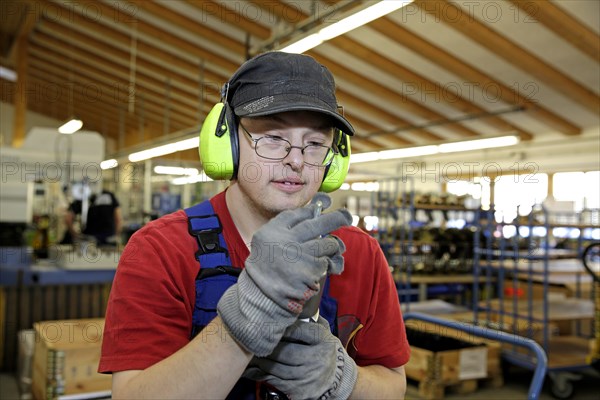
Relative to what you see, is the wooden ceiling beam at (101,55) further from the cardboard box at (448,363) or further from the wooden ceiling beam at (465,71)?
the cardboard box at (448,363)

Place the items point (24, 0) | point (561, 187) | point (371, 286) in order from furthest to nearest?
1. point (561, 187)
2. point (24, 0)
3. point (371, 286)

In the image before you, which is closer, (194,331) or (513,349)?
(194,331)

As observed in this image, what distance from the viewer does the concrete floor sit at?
501cm

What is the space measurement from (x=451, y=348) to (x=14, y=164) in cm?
527

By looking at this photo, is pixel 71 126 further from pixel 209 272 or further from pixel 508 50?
pixel 209 272

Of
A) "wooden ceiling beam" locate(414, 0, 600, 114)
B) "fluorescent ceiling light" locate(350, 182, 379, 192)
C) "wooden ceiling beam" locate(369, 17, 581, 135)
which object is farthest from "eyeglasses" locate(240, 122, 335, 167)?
"wooden ceiling beam" locate(369, 17, 581, 135)

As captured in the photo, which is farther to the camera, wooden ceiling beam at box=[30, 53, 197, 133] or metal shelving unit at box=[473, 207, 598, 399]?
wooden ceiling beam at box=[30, 53, 197, 133]

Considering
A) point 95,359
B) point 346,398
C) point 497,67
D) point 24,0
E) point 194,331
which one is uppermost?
point 24,0

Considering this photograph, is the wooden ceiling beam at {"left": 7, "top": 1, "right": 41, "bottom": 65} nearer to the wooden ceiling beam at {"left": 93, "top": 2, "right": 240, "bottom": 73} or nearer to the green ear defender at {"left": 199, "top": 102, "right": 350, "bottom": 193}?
the wooden ceiling beam at {"left": 93, "top": 2, "right": 240, "bottom": 73}

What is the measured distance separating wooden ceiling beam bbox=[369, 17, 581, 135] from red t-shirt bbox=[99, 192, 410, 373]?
25.2ft

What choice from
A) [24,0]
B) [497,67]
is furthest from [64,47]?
[497,67]

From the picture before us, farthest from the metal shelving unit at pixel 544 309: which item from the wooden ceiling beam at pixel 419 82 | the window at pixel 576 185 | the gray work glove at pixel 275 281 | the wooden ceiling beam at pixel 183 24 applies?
the window at pixel 576 185

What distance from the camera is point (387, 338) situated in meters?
1.36

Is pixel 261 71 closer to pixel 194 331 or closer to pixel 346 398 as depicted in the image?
pixel 194 331
